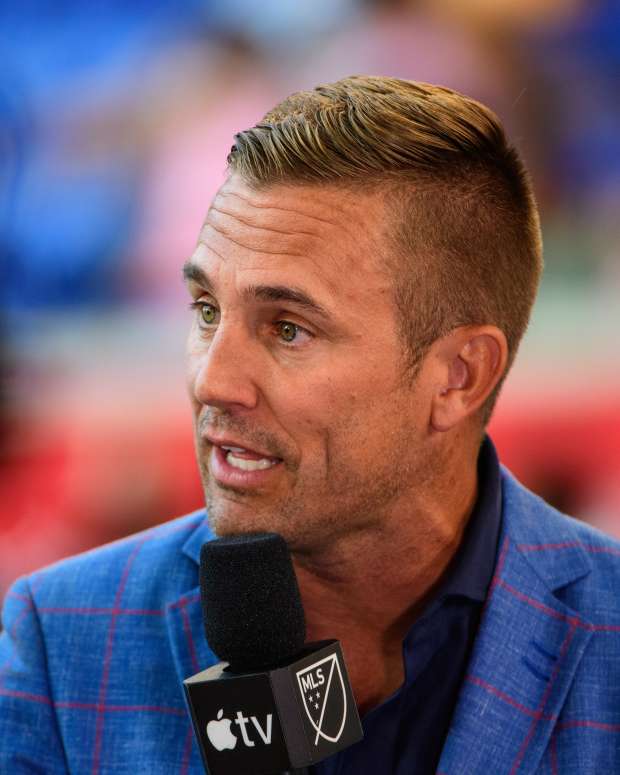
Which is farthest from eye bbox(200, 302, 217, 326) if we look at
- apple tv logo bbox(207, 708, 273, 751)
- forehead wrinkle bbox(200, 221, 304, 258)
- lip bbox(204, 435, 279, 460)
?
apple tv logo bbox(207, 708, 273, 751)

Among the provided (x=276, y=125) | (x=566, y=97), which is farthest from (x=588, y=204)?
(x=276, y=125)

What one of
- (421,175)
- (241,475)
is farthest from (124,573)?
(421,175)

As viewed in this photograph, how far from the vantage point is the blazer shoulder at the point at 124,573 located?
2.12 metres

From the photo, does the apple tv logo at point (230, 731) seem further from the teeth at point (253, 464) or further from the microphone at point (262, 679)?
the teeth at point (253, 464)

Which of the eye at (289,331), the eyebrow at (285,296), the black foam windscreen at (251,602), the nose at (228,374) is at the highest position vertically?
the eyebrow at (285,296)

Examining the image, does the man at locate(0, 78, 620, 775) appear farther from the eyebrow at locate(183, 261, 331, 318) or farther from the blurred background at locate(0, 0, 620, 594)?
the blurred background at locate(0, 0, 620, 594)

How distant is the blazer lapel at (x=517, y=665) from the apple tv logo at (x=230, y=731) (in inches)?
26.8

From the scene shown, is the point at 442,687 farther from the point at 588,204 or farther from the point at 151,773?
the point at 588,204

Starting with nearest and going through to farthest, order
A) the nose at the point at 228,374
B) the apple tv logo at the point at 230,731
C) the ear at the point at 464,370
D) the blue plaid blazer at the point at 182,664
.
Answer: the apple tv logo at the point at 230,731 < the nose at the point at 228,374 < the blue plaid blazer at the point at 182,664 < the ear at the point at 464,370

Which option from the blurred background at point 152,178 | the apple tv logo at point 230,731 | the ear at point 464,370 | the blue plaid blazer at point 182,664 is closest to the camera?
the apple tv logo at point 230,731

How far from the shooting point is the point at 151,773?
1.92 meters

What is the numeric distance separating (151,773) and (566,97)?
2484 millimetres

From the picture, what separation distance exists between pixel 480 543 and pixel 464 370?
1.13 feet

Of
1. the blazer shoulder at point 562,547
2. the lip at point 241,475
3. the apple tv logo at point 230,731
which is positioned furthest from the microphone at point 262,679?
the blazer shoulder at point 562,547
